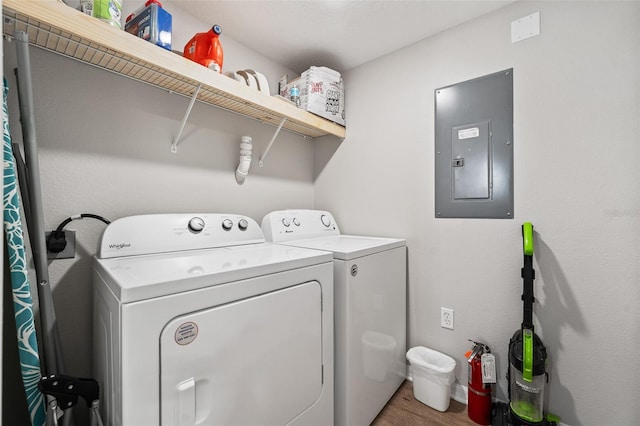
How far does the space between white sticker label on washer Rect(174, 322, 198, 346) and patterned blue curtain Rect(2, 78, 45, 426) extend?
589 millimetres

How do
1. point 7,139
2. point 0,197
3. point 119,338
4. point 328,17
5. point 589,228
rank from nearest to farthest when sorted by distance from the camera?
point 0,197 < point 119,338 < point 7,139 < point 589,228 < point 328,17

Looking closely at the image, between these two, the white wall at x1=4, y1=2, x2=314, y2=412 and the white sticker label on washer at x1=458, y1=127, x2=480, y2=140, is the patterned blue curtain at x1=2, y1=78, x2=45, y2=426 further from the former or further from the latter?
the white sticker label on washer at x1=458, y1=127, x2=480, y2=140

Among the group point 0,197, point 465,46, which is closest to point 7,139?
point 0,197

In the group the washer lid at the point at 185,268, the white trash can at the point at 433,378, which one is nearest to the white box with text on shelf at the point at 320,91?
the washer lid at the point at 185,268

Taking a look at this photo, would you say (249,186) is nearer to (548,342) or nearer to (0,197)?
(0,197)

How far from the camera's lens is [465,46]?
5.69ft

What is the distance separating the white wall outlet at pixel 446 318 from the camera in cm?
179

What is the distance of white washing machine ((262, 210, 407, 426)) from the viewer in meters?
1.37

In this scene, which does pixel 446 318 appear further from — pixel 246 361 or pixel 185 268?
pixel 185 268

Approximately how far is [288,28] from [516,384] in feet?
7.57

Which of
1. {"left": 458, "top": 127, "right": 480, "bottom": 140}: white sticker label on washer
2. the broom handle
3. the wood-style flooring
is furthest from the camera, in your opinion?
{"left": 458, "top": 127, "right": 480, "bottom": 140}: white sticker label on washer

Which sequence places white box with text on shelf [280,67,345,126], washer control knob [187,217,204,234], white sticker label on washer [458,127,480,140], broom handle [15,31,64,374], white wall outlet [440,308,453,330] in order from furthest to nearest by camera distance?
1. white box with text on shelf [280,67,345,126]
2. white wall outlet [440,308,453,330]
3. white sticker label on washer [458,127,480,140]
4. washer control knob [187,217,204,234]
5. broom handle [15,31,64,374]

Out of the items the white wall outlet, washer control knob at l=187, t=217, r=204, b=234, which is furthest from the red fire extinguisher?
washer control knob at l=187, t=217, r=204, b=234

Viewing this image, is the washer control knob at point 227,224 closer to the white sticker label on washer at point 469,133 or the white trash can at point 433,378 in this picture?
the white trash can at point 433,378
